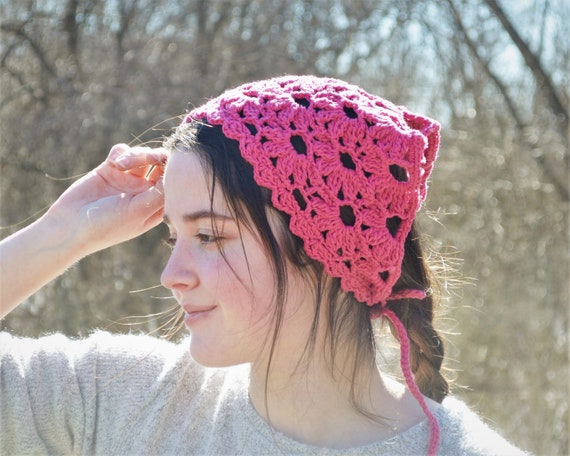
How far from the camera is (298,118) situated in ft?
6.06

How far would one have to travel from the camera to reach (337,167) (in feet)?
5.97

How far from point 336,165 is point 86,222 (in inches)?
24.4

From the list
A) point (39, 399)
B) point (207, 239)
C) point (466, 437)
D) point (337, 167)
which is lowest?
point (466, 437)

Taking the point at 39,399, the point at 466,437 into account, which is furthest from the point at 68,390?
the point at 466,437

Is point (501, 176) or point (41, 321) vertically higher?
point (501, 176)

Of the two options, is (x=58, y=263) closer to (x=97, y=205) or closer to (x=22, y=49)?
(x=97, y=205)

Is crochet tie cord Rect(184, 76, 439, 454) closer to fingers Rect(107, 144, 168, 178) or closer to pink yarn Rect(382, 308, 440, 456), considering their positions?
pink yarn Rect(382, 308, 440, 456)

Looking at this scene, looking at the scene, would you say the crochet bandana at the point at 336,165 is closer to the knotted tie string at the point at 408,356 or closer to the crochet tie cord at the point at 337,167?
the crochet tie cord at the point at 337,167

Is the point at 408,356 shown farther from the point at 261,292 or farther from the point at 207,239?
the point at 207,239

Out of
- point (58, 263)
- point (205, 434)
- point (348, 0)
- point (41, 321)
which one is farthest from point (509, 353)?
point (58, 263)

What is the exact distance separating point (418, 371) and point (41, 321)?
83.8 inches

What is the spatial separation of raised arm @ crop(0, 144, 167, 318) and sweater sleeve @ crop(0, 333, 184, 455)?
5.8 inches

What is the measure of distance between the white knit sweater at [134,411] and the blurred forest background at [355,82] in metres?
1.54

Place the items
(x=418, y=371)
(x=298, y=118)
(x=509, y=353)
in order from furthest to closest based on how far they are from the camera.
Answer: (x=509, y=353) < (x=418, y=371) < (x=298, y=118)
